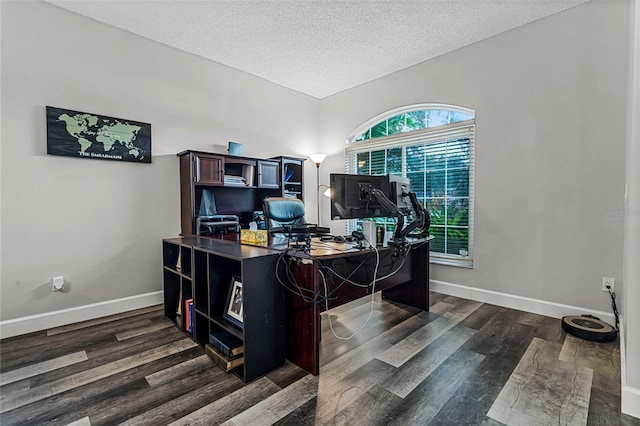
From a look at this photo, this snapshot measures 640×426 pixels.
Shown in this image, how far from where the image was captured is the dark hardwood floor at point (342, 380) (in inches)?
58.6

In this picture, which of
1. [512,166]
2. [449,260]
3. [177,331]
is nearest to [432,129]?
[512,166]

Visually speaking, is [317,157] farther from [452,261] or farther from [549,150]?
[549,150]

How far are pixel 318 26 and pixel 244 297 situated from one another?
8.64 feet

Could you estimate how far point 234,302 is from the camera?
81.9 inches

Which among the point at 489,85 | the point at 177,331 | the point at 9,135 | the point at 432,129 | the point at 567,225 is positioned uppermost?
the point at 489,85

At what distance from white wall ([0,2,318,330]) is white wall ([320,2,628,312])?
2.98m

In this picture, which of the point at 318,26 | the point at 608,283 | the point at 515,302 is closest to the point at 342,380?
the point at 515,302

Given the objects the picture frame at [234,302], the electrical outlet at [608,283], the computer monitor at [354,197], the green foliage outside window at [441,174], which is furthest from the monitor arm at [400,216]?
the electrical outlet at [608,283]

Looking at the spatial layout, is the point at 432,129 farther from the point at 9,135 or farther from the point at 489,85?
the point at 9,135

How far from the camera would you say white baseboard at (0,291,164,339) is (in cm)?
243

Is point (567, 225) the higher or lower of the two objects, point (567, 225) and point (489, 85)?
the lower

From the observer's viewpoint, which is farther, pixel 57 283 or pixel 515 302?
pixel 515 302

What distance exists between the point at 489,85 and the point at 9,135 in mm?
4349

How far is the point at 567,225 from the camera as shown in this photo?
2.67m
